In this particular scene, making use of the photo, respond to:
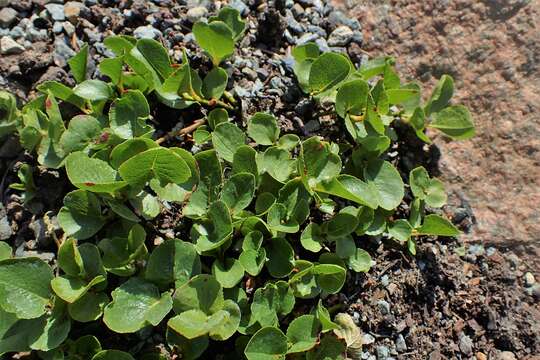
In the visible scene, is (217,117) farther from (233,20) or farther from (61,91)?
(61,91)

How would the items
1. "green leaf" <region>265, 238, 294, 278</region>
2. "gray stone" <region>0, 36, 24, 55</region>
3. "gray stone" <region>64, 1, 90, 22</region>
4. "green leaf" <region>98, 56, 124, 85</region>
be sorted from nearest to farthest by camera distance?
"green leaf" <region>265, 238, 294, 278</region>, "green leaf" <region>98, 56, 124, 85</region>, "gray stone" <region>0, 36, 24, 55</region>, "gray stone" <region>64, 1, 90, 22</region>

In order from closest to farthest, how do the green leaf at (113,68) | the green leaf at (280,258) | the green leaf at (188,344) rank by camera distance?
1. the green leaf at (188,344)
2. the green leaf at (280,258)
3. the green leaf at (113,68)

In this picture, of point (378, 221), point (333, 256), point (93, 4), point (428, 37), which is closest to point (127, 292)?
point (333, 256)

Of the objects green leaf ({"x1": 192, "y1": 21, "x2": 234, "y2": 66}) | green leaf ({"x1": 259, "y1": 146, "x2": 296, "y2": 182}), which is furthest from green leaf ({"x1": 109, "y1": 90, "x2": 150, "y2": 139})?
green leaf ({"x1": 259, "y1": 146, "x2": 296, "y2": 182})

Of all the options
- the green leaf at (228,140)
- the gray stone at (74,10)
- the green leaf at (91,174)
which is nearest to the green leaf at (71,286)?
the green leaf at (91,174)

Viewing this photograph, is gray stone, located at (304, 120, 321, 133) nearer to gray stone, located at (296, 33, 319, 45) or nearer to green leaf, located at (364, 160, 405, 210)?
green leaf, located at (364, 160, 405, 210)

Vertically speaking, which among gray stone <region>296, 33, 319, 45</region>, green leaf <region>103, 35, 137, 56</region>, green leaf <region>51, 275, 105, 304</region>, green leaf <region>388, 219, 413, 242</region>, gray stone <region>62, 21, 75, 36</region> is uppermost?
green leaf <region>103, 35, 137, 56</region>

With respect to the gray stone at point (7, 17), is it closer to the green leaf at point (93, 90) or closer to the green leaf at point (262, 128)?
the green leaf at point (93, 90)
